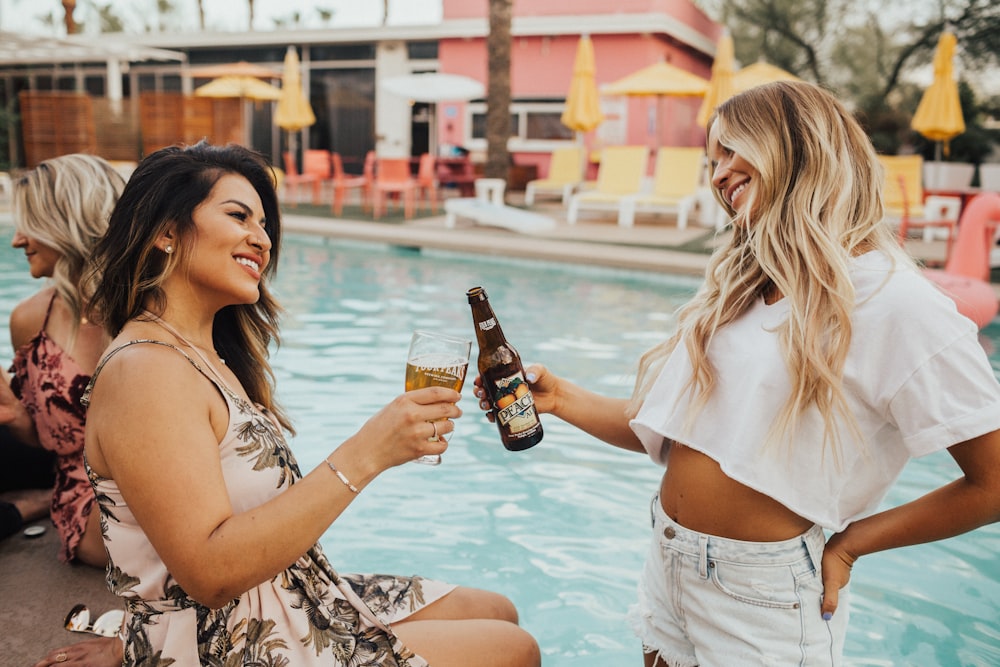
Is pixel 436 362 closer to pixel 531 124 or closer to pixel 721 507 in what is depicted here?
pixel 721 507

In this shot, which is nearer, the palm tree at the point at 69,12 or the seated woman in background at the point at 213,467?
the seated woman in background at the point at 213,467

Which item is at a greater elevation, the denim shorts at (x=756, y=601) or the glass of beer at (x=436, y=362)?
the glass of beer at (x=436, y=362)

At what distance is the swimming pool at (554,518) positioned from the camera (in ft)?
12.5

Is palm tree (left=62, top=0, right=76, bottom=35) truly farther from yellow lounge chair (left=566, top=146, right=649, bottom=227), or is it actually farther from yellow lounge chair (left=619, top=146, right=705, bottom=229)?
yellow lounge chair (left=619, top=146, right=705, bottom=229)

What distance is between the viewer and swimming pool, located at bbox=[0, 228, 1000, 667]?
3.81 meters

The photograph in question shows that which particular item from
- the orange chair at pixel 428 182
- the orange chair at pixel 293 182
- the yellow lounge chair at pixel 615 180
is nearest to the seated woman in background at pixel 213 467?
the yellow lounge chair at pixel 615 180

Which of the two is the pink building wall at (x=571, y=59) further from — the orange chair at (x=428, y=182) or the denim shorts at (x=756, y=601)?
the denim shorts at (x=756, y=601)

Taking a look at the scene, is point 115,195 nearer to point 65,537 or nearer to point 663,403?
point 65,537

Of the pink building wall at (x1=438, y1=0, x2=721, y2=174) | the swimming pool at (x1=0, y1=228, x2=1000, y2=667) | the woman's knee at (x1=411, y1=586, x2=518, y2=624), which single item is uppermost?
the pink building wall at (x1=438, y1=0, x2=721, y2=174)

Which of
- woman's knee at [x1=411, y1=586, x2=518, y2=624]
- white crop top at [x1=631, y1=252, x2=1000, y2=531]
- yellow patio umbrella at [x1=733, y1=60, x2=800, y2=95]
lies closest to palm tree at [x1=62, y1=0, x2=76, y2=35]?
yellow patio umbrella at [x1=733, y1=60, x2=800, y2=95]

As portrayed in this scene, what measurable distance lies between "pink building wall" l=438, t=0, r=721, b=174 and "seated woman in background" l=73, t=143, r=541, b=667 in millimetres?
21200

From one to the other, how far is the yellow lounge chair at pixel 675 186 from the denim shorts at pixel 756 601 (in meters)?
13.9

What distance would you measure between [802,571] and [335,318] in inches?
296

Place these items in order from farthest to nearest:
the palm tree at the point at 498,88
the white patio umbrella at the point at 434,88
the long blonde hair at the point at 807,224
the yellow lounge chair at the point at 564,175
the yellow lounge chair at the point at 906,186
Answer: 1. the white patio umbrella at the point at 434,88
2. the yellow lounge chair at the point at 564,175
3. the palm tree at the point at 498,88
4. the yellow lounge chair at the point at 906,186
5. the long blonde hair at the point at 807,224
